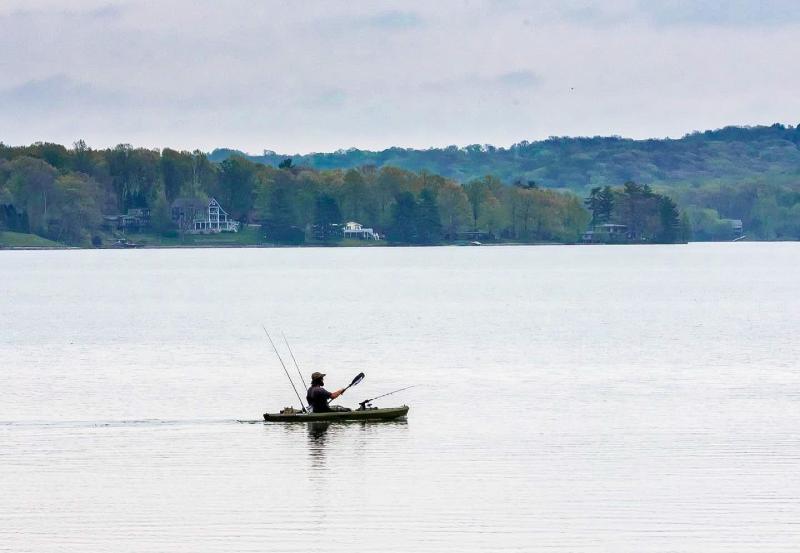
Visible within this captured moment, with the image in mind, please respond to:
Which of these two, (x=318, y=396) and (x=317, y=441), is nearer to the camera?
(x=317, y=441)

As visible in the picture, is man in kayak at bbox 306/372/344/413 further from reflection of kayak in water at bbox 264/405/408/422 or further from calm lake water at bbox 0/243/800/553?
calm lake water at bbox 0/243/800/553

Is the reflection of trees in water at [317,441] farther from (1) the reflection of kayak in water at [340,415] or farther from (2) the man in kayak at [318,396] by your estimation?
(2) the man in kayak at [318,396]

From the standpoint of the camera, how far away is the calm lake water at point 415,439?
1110 inches

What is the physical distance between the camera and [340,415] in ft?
132

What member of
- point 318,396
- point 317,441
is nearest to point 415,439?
point 317,441

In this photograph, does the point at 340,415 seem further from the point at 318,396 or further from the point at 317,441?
the point at 317,441

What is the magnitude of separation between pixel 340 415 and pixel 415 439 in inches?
98.3

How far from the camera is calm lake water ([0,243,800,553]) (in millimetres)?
28188

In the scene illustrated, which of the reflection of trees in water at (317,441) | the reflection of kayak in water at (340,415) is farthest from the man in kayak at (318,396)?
the reflection of trees in water at (317,441)

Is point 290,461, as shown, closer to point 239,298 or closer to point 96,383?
point 96,383

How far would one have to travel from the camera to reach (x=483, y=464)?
34.7 metres

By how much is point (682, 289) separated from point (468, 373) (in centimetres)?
7864

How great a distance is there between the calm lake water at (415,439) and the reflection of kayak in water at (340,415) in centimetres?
32

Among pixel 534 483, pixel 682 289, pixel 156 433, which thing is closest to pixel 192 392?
pixel 156 433
